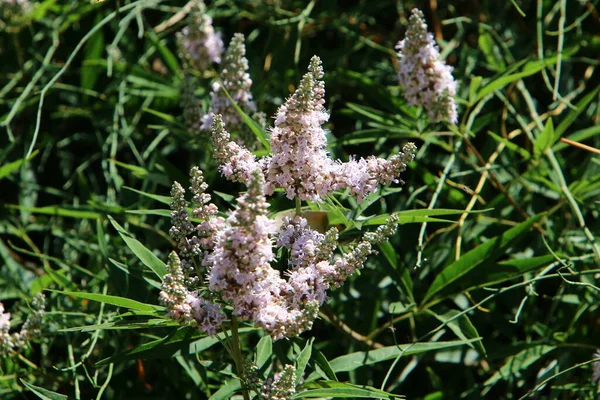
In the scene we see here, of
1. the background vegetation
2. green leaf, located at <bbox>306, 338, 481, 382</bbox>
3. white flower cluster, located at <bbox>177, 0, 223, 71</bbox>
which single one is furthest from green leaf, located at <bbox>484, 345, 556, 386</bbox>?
white flower cluster, located at <bbox>177, 0, 223, 71</bbox>

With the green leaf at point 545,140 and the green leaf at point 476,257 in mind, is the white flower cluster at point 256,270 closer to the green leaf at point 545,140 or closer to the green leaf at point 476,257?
the green leaf at point 476,257

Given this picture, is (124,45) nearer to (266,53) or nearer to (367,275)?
(266,53)

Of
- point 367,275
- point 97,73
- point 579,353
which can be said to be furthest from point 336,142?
point 97,73

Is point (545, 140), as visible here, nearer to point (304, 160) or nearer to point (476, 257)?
point (476, 257)

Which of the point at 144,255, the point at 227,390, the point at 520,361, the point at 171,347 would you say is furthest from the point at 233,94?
the point at 520,361

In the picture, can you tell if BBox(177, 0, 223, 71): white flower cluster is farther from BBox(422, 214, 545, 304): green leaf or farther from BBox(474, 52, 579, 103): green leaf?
BBox(422, 214, 545, 304): green leaf

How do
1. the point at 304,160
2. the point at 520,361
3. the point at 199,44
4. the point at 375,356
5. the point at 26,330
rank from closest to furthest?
the point at 304,160, the point at 375,356, the point at 26,330, the point at 520,361, the point at 199,44

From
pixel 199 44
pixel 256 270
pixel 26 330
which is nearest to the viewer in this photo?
pixel 256 270
